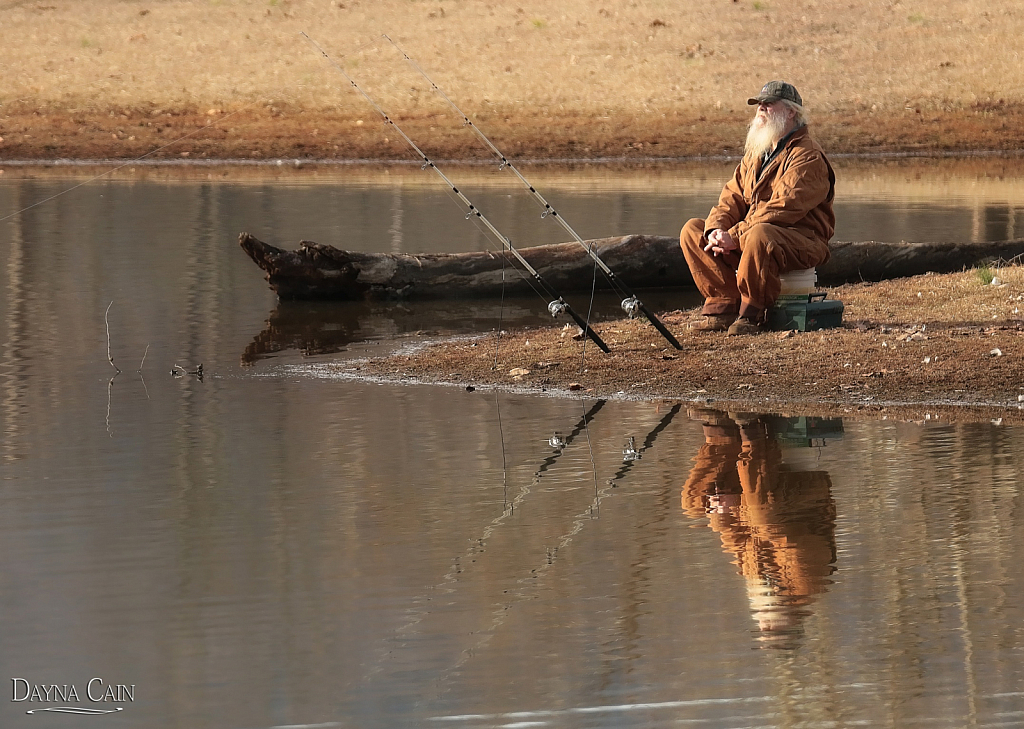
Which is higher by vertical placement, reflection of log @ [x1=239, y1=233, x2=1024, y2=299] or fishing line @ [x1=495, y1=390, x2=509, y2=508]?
reflection of log @ [x1=239, y1=233, x2=1024, y2=299]

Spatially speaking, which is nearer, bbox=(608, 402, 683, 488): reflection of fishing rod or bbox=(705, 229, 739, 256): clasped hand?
bbox=(608, 402, 683, 488): reflection of fishing rod

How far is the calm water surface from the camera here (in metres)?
4.21

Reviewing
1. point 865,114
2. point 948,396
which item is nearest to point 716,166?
point 865,114

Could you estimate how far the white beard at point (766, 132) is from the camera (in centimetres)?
930

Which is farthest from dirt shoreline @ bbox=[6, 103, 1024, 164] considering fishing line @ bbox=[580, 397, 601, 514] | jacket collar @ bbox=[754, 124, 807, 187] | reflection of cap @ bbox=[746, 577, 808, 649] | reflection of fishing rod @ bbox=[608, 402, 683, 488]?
reflection of cap @ bbox=[746, 577, 808, 649]

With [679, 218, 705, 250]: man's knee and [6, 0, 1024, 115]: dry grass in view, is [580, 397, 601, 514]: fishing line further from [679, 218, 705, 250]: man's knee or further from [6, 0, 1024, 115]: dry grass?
[6, 0, 1024, 115]: dry grass

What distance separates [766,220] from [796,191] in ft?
0.72

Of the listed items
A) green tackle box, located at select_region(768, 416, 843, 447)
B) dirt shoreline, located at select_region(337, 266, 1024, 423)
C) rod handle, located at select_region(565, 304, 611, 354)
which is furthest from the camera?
rod handle, located at select_region(565, 304, 611, 354)

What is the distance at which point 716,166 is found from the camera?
29922 mm

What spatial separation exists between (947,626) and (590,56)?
36.9 metres

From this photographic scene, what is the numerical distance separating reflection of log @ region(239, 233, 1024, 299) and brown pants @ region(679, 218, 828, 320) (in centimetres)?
324

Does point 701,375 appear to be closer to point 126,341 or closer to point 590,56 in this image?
point 126,341

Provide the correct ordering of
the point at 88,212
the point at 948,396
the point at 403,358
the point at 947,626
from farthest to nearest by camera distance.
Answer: the point at 88,212, the point at 403,358, the point at 948,396, the point at 947,626

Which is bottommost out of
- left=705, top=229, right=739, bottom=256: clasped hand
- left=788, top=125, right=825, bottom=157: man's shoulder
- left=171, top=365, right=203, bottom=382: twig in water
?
left=171, top=365, right=203, bottom=382: twig in water
